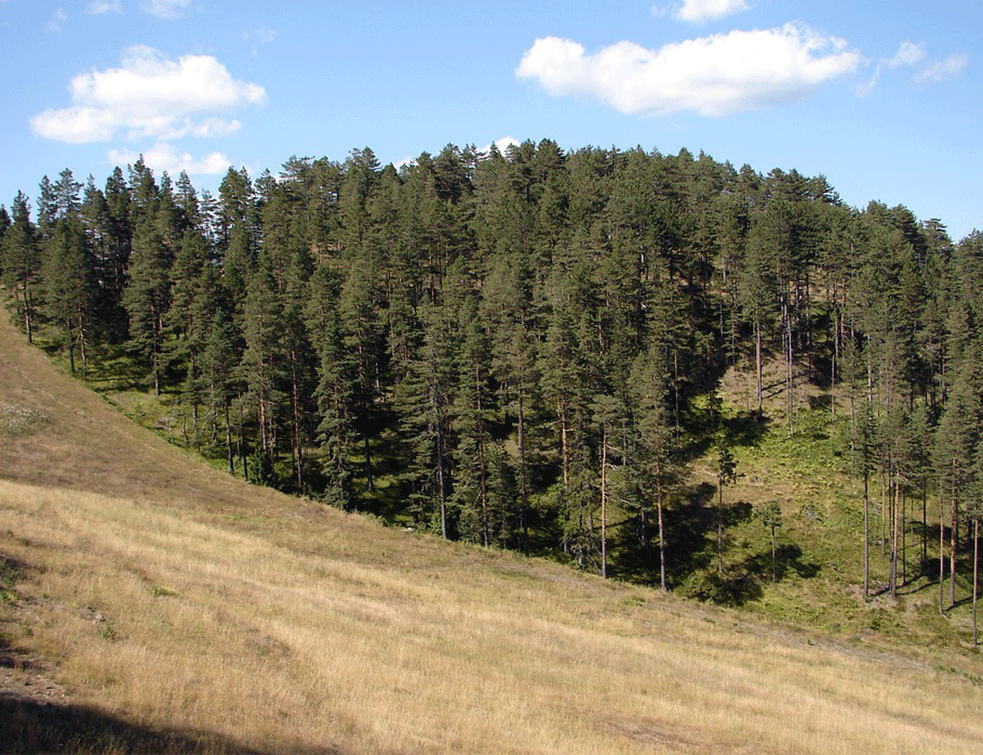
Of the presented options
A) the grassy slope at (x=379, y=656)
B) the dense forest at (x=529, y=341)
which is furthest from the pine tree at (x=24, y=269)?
the grassy slope at (x=379, y=656)

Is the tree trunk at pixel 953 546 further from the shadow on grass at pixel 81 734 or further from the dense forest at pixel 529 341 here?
the shadow on grass at pixel 81 734

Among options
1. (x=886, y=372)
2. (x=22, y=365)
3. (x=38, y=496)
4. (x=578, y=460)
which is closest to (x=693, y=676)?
(x=38, y=496)

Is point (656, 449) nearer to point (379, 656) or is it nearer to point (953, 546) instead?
point (953, 546)

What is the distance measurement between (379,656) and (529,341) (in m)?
49.9

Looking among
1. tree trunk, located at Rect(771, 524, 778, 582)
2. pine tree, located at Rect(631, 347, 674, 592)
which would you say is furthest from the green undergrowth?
pine tree, located at Rect(631, 347, 674, 592)

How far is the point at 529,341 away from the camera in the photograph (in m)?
65.7

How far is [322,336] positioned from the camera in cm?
6769

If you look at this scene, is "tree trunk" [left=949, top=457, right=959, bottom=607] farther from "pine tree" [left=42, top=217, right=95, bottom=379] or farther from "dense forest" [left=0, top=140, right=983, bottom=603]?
"pine tree" [left=42, top=217, right=95, bottom=379]

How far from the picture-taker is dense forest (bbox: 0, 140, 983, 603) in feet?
186

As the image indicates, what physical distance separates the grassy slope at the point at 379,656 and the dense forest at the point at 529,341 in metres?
18.7

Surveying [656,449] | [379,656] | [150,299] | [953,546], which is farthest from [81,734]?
[150,299]

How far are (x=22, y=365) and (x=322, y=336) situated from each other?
114 feet

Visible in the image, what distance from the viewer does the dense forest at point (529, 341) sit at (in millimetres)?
56719

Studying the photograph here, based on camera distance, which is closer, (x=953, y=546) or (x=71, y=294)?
(x=953, y=546)
